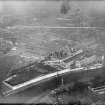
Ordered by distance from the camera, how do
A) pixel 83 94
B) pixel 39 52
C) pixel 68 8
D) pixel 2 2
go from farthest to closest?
1. pixel 2 2
2. pixel 68 8
3. pixel 39 52
4. pixel 83 94

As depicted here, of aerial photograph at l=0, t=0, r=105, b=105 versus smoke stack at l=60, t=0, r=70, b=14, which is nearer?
aerial photograph at l=0, t=0, r=105, b=105

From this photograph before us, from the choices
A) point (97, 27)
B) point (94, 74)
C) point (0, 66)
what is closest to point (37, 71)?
point (0, 66)

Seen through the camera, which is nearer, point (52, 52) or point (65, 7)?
point (52, 52)

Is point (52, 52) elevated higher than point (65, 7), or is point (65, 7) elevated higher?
point (65, 7)

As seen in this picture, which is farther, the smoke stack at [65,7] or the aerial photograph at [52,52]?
the smoke stack at [65,7]

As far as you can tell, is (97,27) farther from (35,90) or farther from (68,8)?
(35,90)

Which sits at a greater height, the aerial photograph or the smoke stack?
the smoke stack

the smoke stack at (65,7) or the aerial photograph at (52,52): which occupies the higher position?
the smoke stack at (65,7)

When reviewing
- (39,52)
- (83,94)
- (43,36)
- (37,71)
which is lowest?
(83,94)
